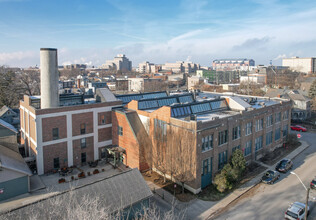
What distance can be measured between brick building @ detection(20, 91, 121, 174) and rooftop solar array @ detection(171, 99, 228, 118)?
34.3ft

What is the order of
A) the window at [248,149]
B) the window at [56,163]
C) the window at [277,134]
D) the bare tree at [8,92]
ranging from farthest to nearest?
the bare tree at [8,92] < the window at [277,134] < the window at [248,149] < the window at [56,163]

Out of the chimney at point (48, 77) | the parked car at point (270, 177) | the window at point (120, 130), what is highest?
the chimney at point (48, 77)

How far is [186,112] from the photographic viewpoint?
32.0m

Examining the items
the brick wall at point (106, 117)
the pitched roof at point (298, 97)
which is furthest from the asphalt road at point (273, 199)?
the pitched roof at point (298, 97)

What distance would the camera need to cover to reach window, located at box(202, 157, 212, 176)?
27.1m

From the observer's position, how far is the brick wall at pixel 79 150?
33.6 meters

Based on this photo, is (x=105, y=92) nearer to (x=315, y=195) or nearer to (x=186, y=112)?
(x=186, y=112)

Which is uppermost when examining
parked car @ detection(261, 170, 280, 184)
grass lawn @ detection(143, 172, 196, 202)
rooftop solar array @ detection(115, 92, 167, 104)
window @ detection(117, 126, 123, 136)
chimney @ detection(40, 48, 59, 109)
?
chimney @ detection(40, 48, 59, 109)

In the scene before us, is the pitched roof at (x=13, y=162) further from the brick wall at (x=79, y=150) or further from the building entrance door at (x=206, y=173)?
the building entrance door at (x=206, y=173)

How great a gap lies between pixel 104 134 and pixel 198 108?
14501mm

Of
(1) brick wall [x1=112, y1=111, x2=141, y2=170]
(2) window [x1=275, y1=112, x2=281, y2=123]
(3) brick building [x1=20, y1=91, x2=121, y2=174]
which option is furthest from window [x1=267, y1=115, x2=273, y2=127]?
(3) brick building [x1=20, y1=91, x2=121, y2=174]

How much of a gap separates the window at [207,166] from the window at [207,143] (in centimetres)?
132

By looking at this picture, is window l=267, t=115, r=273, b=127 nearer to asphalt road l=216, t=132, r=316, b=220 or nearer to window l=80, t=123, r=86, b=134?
asphalt road l=216, t=132, r=316, b=220

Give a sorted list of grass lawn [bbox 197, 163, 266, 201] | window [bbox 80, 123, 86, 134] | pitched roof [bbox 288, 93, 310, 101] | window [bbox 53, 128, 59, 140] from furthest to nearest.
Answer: pitched roof [bbox 288, 93, 310, 101]
window [bbox 80, 123, 86, 134]
window [bbox 53, 128, 59, 140]
grass lawn [bbox 197, 163, 266, 201]
